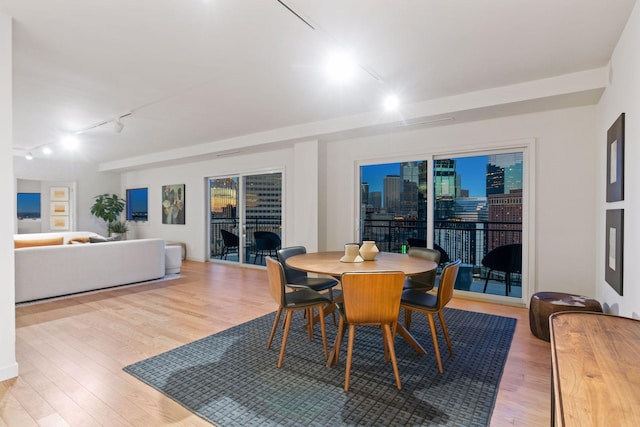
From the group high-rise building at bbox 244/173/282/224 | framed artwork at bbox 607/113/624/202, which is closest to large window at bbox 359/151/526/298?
framed artwork at bbox 607/113/624/202

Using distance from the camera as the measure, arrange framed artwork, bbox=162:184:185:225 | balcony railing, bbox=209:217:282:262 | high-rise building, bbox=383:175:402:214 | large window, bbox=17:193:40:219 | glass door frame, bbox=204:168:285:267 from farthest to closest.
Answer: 1. large window, bbox=17:193:40:219
2. framed artwork, bbox=162:184:185:225
3. balcony railing, bbox=209:217:282:262
4. glass door frame, bbox=204:168:285:267
5. high-rise building, bbox=383:175:402:214

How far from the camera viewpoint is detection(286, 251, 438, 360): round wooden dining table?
8.32 ft

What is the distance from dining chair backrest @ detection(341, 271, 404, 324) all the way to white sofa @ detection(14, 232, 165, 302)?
420cm

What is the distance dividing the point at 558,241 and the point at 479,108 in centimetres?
180

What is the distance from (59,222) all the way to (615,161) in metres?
11.0

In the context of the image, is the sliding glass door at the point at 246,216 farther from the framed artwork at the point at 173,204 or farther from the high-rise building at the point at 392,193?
the high-rise building at the point at 392,193

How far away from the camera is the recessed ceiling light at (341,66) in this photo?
2825mm

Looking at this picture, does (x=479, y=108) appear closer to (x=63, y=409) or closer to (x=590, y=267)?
(x=590, y=267)

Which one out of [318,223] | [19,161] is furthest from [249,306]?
[19,161]

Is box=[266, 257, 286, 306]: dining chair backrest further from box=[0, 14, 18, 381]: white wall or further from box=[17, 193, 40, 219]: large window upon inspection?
box=[17, 193, 40, 219]: large window

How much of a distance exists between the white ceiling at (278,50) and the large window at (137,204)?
15.0ft

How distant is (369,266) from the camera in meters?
2.75

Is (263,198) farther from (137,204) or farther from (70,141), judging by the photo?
(137,204)

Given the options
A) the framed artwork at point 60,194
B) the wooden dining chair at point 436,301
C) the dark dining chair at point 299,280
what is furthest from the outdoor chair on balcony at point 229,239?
the wooden dining chair at point 436,301
